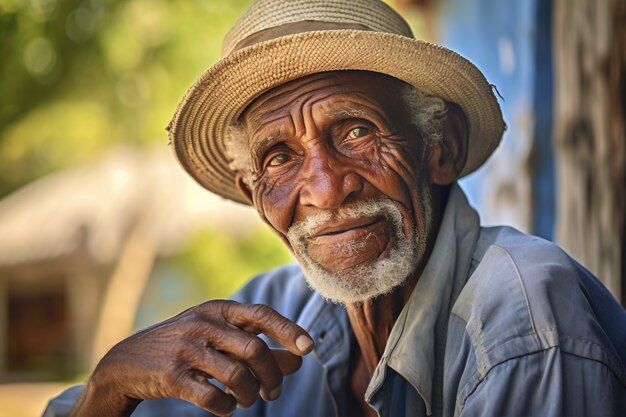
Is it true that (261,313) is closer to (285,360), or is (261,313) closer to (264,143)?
(285,360)

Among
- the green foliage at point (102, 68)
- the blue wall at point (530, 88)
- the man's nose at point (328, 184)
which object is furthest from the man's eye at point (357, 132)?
the green foliage at point (102, 68)

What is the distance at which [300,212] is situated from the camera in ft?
7.82

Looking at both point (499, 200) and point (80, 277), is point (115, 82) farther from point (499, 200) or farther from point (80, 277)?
point (499, 200)

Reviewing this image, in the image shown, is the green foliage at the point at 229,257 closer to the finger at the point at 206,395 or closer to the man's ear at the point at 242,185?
the man's ear at the point at 242,185

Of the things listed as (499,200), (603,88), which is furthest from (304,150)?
(499,200)

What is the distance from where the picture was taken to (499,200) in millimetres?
4438

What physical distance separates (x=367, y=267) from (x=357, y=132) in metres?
0.43

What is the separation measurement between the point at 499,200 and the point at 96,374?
2842mm

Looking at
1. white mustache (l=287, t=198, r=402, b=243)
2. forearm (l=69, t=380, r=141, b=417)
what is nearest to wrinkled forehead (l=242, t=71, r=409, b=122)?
white mustache (l=287, t=198, r=402, b=243)

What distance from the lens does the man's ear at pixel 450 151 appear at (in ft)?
8.33

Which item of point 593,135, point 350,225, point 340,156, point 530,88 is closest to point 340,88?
point 340,156

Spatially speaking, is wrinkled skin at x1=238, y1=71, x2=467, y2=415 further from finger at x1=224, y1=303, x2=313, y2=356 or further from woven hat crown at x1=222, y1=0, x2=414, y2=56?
finger at x1=224, y1=303, x2=313, y2=356

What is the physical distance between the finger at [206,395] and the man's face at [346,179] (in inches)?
20.6

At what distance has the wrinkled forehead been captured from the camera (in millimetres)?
2381
